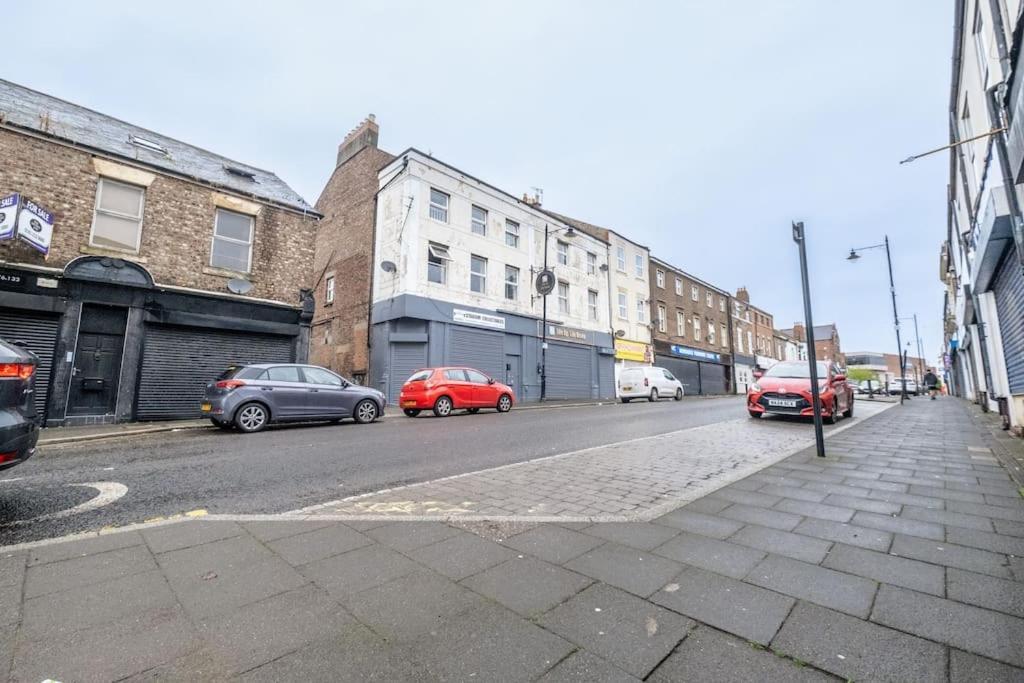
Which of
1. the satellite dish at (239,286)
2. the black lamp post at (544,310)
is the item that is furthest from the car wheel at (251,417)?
the black lamp post at (544,310)

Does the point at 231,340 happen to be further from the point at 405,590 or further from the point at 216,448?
the point at 405,590

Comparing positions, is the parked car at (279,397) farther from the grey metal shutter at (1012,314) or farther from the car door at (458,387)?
the grey metal shutter at (1012,314)

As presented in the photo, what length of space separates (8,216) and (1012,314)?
21.3 meters

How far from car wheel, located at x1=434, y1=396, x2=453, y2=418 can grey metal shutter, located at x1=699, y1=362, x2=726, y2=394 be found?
2806 centimetres

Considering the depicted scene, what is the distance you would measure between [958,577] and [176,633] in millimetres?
3806

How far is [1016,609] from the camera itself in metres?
2.07

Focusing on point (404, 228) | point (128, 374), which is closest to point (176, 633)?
point (128, 374)

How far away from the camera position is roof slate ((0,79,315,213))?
11664 mm

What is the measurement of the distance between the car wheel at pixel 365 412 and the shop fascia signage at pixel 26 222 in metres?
8.23

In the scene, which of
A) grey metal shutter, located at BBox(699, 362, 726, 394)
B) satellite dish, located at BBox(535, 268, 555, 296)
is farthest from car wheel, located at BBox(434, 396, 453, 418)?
grey metal shutter, located at BBox(699, 362, 726, 394)

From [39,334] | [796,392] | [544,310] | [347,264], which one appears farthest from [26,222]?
[796,392]

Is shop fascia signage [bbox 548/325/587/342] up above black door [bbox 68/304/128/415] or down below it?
above

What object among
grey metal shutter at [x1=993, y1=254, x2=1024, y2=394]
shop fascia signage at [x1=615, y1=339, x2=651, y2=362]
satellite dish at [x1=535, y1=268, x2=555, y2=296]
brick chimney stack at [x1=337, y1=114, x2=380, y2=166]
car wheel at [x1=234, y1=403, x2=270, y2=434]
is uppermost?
brick chimney stack at [x1=337, y1=114, x2=380, y2=166]

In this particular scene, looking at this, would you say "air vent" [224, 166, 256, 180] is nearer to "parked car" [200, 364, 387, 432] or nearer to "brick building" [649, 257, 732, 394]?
"parked car" [200, 364, 387, 432]
